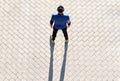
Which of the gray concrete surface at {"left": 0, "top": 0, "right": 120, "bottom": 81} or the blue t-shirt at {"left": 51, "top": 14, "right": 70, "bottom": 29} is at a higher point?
the blue t-shirt at {"left": 51, "top": 14, "right": 70, "bottom": 29}

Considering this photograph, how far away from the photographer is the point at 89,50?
28.7ft

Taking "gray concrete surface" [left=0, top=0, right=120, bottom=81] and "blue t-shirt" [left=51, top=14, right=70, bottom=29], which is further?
"gray concrete surface" [left=0, top=0, right=120, bottom=81]

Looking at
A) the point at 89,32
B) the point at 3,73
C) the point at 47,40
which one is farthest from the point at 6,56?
the point at 89,32

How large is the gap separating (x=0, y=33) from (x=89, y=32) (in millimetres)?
3107

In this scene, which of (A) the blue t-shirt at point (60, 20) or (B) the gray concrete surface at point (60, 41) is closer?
(A) the blue t-shirt at point (60, 20)

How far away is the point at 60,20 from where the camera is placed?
7.73 m

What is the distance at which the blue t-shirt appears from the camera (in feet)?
25.0

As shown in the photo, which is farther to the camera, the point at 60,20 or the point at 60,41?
the point at 60,41

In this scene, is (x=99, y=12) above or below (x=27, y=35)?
above

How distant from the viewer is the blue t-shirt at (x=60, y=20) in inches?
300

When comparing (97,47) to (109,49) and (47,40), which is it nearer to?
(109,49)

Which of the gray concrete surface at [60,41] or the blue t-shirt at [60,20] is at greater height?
the blue t-shirt at [60,20]

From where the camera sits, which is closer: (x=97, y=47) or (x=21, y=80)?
(x=21, y=80)

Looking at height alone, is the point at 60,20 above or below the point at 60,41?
above
